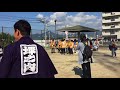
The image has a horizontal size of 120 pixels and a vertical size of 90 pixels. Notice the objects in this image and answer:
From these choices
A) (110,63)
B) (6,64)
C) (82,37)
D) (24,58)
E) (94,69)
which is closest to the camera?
(6,64)

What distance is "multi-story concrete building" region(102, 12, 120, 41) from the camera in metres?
55.4

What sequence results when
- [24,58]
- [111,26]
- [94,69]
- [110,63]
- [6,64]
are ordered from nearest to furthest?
[6,64], [24,58], [94,69], [110,63], [111,26]

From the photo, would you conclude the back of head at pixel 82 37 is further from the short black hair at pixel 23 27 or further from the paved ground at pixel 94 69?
the short black hair at pixel 23 27

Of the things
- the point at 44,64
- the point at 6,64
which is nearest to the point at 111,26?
the point at 44,64

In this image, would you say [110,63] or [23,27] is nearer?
[23,27]

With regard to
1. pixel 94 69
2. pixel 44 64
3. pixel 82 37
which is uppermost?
pixel 82 37

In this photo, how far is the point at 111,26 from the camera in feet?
188

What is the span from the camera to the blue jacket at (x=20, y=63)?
300 cm

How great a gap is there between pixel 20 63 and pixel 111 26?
182 ft

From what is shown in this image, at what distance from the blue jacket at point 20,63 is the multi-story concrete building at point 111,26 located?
169 ft

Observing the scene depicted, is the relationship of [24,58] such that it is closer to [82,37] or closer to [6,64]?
[6,64]
